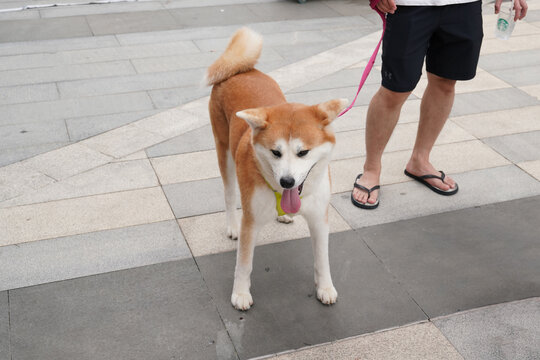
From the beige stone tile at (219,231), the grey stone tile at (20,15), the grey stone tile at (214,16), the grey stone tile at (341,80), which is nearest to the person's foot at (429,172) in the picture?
the beige stone tile at (219,231)

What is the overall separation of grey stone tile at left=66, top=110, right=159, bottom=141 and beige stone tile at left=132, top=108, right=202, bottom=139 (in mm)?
99

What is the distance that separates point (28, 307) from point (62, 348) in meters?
0.38

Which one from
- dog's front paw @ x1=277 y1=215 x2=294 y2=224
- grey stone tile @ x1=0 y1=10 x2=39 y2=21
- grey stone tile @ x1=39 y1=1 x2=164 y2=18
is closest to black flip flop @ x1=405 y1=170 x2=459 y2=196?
dog's front paw @ x1=277 y1=215 x2=294 y2=224

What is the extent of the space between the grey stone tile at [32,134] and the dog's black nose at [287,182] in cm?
275

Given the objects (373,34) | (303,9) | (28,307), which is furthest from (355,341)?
(303,9)

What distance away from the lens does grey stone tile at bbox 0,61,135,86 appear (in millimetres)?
5859

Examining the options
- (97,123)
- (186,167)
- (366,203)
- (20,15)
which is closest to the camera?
(366,203)

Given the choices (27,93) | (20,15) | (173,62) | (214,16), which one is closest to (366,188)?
(173,62)

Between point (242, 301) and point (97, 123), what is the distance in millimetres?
2597

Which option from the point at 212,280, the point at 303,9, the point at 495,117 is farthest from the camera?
the point at 303,9

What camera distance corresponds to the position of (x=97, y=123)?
5.07m

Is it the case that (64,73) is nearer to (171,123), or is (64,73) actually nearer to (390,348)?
(171,123)

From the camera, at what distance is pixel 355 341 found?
115 inches

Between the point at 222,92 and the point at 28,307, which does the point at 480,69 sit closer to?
the point at 222,92
